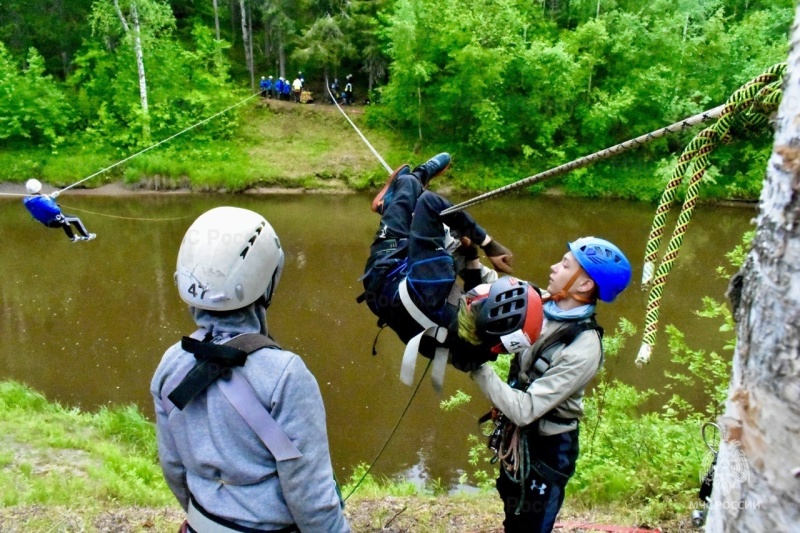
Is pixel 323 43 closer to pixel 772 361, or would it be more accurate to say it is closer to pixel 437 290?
pixel 437 290

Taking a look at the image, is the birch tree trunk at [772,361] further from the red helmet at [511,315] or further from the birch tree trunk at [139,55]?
the birch tree trunk at [139,55]

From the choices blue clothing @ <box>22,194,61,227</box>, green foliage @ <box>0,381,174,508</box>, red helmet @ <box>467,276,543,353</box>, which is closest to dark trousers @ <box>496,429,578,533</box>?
red helmet @ <box>467,276,543,353</box>

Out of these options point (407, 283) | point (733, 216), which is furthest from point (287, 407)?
point (733, 216)

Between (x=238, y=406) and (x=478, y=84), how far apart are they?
67.6 ft

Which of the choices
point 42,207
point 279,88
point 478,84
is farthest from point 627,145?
point 279,88

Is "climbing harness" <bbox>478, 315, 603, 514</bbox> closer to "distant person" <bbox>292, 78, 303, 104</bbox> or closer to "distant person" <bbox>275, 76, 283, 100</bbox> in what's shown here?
"distant person" <bbox>292, 78, 303, 104</bbox>

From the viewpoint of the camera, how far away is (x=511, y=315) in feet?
6.20

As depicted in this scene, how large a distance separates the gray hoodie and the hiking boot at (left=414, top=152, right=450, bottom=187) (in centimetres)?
133

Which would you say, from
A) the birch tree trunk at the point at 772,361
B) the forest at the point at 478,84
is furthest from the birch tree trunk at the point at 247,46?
the birch tree trunk at the point at 772,361

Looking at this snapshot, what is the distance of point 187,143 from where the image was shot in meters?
21.4

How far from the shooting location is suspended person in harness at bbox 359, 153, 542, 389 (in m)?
1.93

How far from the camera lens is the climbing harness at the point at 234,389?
1529 millimetres

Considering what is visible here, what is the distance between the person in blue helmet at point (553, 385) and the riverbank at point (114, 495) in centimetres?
101

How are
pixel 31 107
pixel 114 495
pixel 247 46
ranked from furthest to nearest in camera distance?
pixel 247 46, pixel 31 107, pixel 114 495
